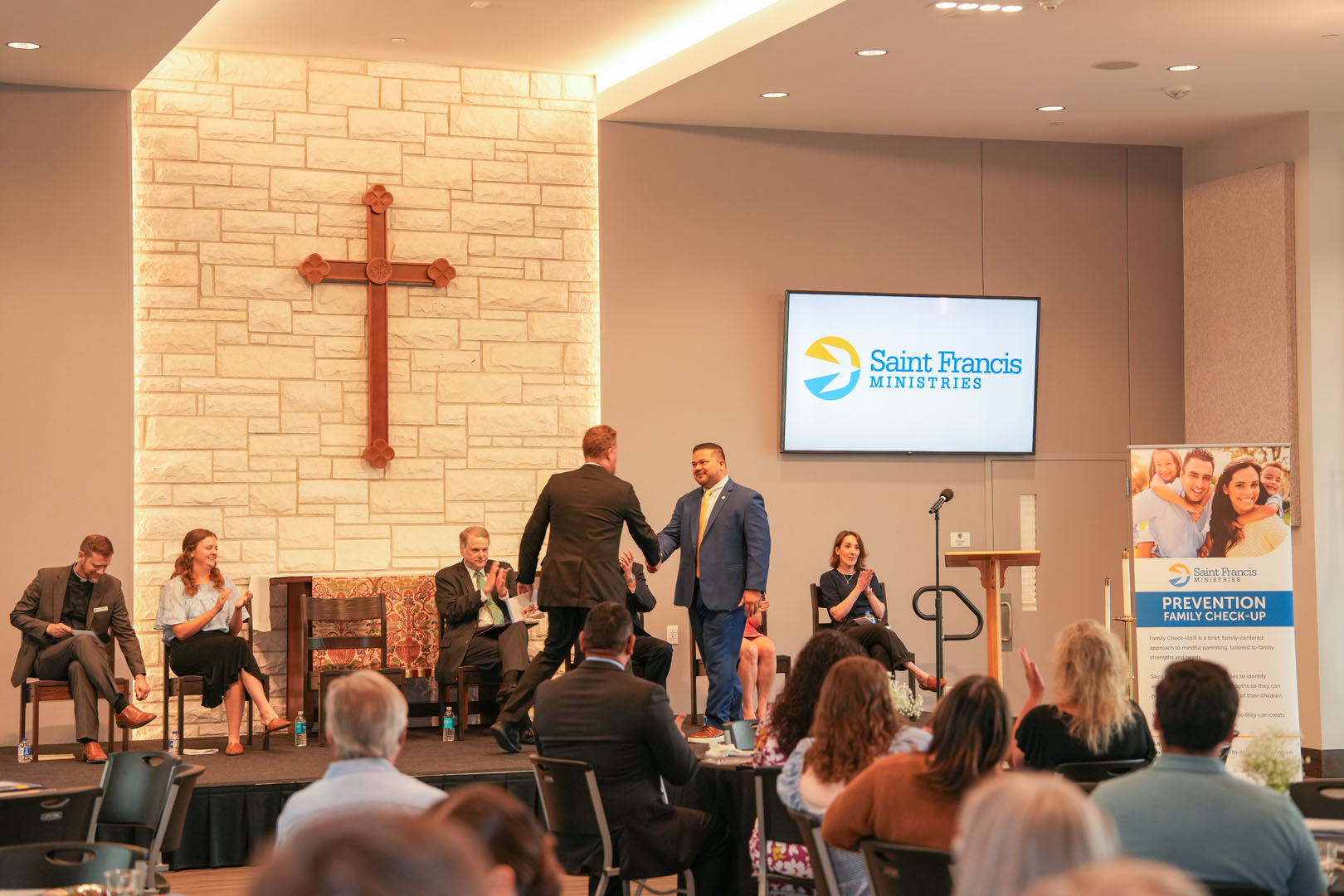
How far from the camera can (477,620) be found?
8.30 m

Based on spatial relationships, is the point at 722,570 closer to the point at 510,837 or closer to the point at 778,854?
the point at 778,854

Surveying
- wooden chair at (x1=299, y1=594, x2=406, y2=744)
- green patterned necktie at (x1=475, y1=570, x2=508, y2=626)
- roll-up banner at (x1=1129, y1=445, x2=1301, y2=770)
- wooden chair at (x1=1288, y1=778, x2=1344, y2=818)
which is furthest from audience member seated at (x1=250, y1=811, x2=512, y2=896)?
green patterned necktie at (x1=475, y1=570, x2=508, y2=626)

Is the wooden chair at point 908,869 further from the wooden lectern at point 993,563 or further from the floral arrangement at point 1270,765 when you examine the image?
the wooden lectern at point 993,563

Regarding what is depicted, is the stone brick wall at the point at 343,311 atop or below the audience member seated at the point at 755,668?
atop

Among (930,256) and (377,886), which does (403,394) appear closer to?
(930,256)

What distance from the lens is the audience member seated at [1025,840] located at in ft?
5.23

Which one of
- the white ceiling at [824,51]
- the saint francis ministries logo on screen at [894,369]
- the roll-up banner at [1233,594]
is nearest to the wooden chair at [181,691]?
the white ceiling at [824,51]

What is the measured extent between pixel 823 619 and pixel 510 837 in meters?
7.76

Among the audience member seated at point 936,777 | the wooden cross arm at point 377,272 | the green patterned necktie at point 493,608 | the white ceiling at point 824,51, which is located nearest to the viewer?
the audience member seated at point 936,777

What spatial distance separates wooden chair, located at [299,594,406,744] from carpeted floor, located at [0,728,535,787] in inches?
10.9

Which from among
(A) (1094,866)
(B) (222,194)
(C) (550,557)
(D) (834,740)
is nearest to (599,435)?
(C) (550,557)

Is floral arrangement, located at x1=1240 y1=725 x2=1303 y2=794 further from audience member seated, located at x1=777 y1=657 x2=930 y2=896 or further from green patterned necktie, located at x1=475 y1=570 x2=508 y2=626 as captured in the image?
green patterned necktie, located at x1=475 y1=570 x2=508 y2=626

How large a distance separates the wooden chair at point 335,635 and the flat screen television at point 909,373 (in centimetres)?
280

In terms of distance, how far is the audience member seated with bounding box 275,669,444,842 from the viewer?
3174 millimetres
